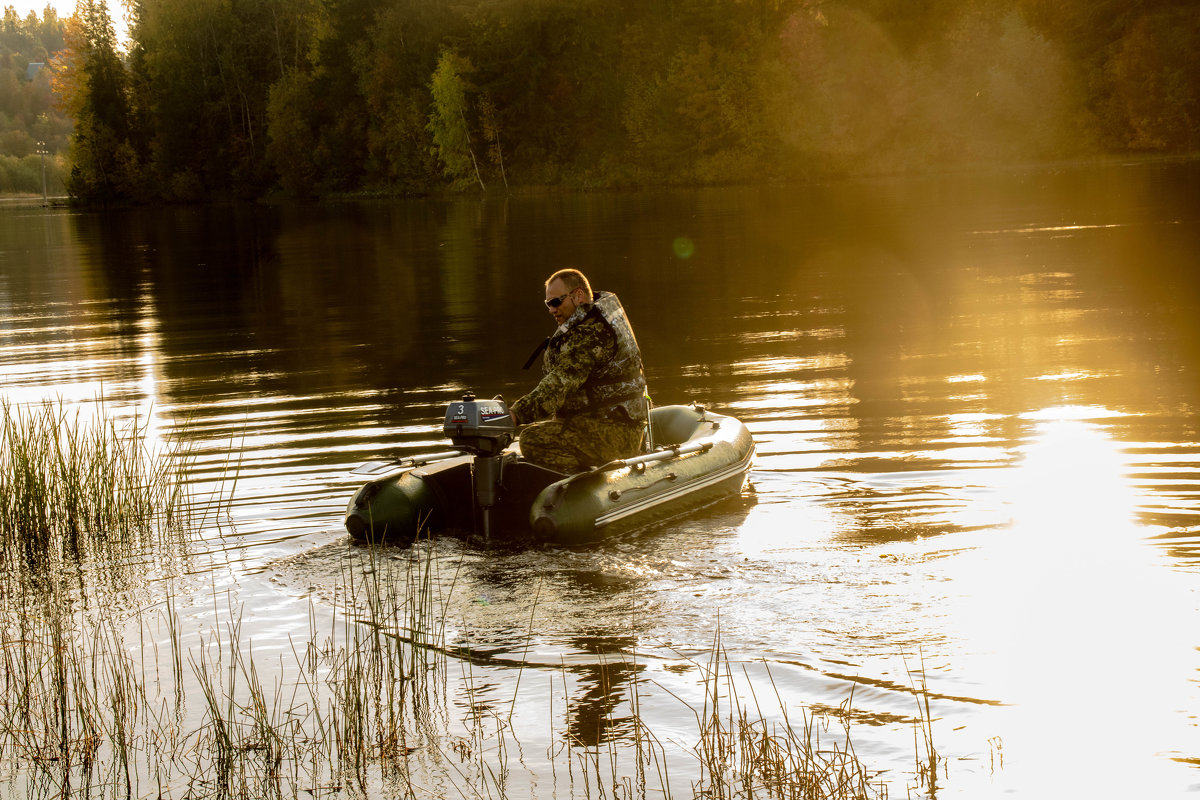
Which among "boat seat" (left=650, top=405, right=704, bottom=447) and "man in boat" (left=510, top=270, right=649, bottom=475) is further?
"boat seat" (left=650, top=405, right=704, bottom=447)

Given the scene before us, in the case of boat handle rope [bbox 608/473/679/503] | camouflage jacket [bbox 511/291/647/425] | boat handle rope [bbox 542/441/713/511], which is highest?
camouflage jacket [bbox 511/291/647/425]

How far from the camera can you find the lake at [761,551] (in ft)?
15.3

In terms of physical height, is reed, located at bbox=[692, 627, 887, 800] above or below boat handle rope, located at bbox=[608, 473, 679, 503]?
below

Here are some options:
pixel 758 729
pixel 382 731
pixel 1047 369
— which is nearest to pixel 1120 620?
pixel 758 729

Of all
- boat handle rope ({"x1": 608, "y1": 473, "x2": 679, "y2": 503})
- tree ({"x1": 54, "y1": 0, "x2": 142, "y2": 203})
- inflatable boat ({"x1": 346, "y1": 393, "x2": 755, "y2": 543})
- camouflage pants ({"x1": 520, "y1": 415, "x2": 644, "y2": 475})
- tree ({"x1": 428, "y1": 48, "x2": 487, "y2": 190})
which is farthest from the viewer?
tree ({"x1": 54, "y1": 0, "x2": 142, "y2": 203})

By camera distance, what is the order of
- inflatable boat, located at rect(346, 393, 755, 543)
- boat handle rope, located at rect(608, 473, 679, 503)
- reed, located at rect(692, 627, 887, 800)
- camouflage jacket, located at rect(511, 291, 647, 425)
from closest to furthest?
reed, located at rect(692, 627, 887, 800), inflatable boat, located at rect(346, 393, 755, 543), boat handle rope, located at rect(608, 473, 679, 503), camouflage jacket, located at rect(511, 291, 647, 425)

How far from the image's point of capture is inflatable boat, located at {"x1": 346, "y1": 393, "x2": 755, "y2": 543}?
7.14 m

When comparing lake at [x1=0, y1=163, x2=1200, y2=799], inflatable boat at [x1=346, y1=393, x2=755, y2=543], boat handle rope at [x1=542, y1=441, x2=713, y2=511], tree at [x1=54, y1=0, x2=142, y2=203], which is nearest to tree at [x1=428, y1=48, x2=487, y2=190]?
tree at [x1=54, y1=0, x2=142, y2=203]

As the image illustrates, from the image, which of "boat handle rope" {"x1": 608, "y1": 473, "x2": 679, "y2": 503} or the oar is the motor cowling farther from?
"boat handle rope" {"x1": 608, "y1": 473, "x2": 679, "y2": 503}

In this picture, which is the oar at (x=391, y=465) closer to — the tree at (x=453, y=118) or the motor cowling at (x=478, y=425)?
the motor cowling at (x=478, y=425)

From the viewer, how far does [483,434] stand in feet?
23.0

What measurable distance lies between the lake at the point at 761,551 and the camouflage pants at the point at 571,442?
611mm

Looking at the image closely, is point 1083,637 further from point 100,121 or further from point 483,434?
point 100,121

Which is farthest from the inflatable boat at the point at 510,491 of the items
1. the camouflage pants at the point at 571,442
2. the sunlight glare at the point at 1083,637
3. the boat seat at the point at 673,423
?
the sunlight glare at the point at 1083,637
